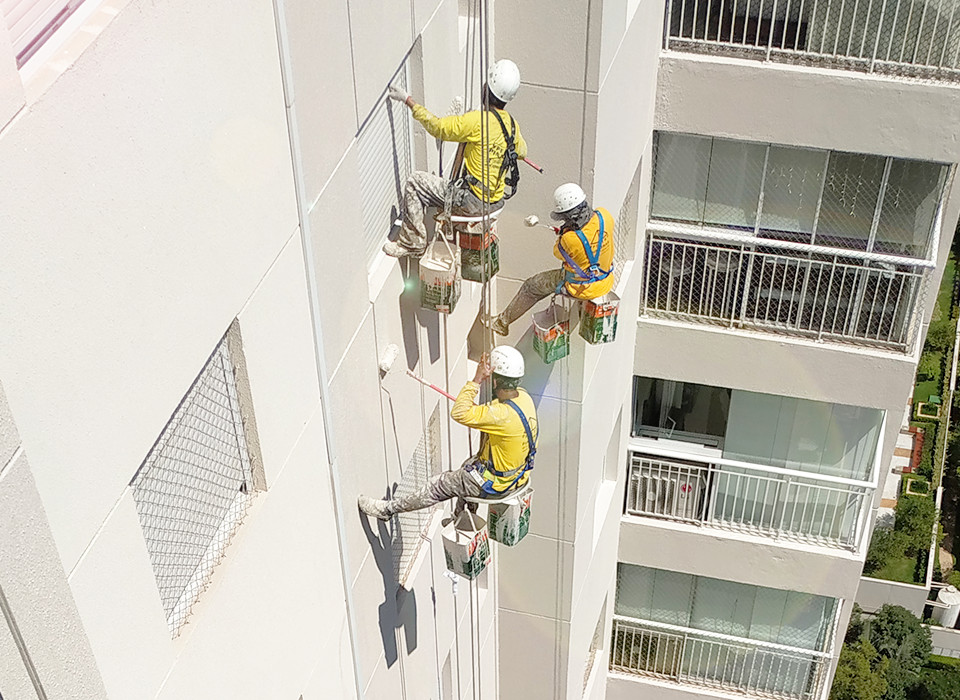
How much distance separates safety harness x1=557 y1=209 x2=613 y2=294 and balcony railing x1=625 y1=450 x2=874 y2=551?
5.46 m

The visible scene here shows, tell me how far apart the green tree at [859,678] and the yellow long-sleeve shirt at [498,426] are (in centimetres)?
1887

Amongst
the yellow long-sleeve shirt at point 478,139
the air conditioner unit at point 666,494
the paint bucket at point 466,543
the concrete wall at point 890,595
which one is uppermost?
the yellow long-sleeve shirt at point 478,139

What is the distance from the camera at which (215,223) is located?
5.92 m

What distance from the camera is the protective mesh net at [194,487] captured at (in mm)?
6141

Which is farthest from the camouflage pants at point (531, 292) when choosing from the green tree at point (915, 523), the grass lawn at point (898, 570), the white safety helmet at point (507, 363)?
the green tree at point (915, 523)

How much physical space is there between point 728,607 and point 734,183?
670 centimetres

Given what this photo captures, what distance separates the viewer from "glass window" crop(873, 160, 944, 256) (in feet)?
41.8

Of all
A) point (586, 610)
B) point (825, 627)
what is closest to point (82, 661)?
point (586, 610)

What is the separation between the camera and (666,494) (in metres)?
15.6

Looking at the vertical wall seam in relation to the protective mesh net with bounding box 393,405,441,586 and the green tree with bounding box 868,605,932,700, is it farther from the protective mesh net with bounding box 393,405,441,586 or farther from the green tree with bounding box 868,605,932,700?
the green tree with bounding box 868,605,932,700

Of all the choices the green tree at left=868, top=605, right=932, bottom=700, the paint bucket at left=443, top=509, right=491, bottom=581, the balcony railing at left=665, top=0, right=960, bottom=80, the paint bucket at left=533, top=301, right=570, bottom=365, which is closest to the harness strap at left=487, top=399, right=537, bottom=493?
the paint bucket at left=443, top=509, right=491, bottom=581

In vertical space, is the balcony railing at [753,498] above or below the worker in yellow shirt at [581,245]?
below

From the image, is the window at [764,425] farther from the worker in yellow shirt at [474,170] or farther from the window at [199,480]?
the window at [199,480]

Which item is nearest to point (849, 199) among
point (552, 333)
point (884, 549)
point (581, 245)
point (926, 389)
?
point (552, 333)
